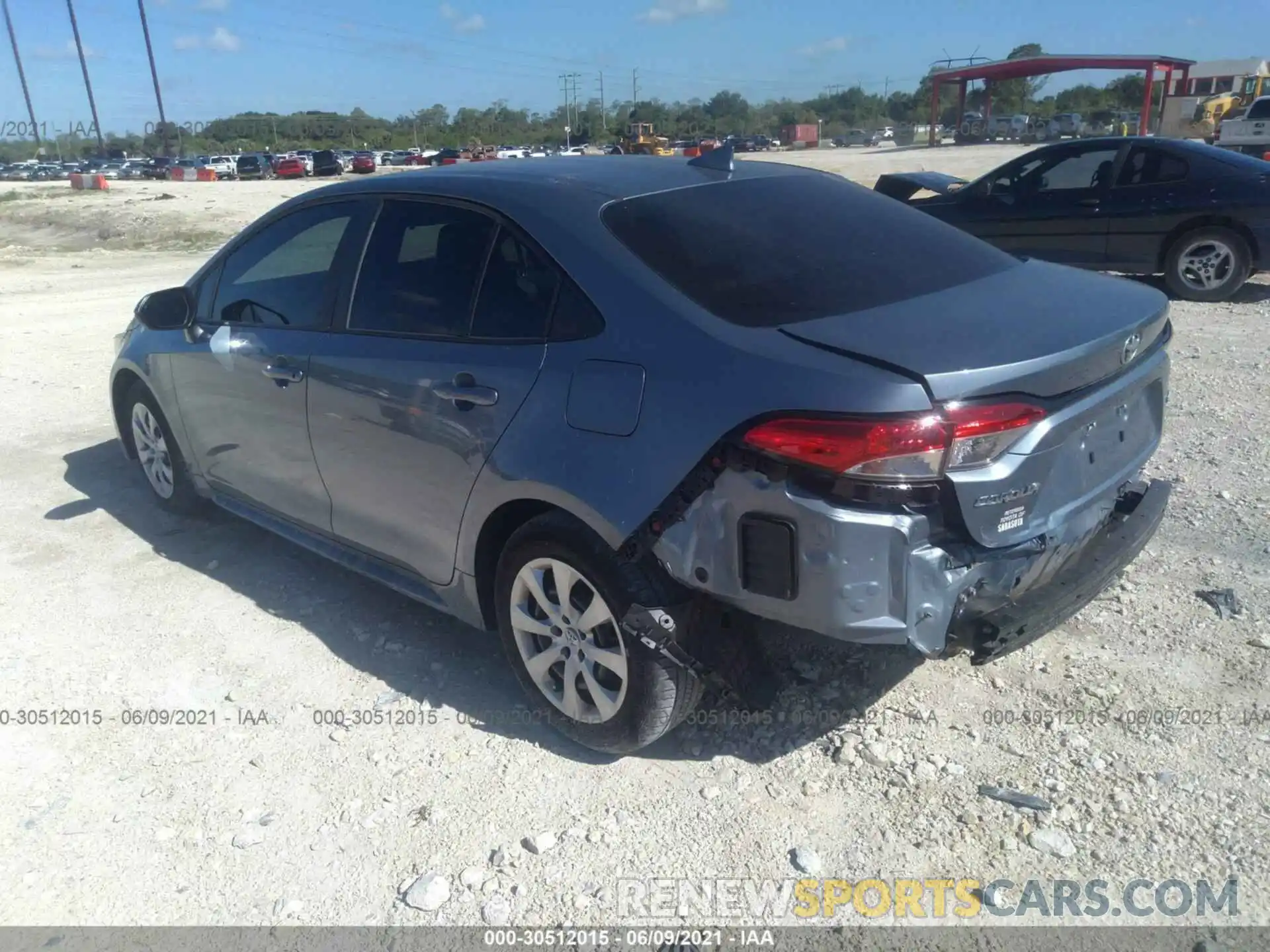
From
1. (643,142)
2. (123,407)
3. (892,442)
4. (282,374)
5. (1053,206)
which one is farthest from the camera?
(643,142)

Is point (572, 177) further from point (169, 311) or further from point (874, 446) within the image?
point (169, 311)

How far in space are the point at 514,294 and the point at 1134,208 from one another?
7.87 meters

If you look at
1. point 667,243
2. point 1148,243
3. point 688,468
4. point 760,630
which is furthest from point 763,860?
point 1148,243

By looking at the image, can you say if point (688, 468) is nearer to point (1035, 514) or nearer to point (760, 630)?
point (760, 630)

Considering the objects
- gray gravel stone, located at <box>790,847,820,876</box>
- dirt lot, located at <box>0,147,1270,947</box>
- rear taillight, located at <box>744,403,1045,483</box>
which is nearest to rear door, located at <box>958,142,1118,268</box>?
dirt lot, located at <box>0,147,1270,947</box>

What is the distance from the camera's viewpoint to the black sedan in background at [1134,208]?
8.70 meters

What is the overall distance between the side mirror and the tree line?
77792mm

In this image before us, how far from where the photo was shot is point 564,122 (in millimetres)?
112688

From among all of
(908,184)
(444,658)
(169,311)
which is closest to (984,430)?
(444,658)

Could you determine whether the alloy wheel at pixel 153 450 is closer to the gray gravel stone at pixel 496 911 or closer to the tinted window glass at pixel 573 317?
the tinted window glass at pixel 573 317

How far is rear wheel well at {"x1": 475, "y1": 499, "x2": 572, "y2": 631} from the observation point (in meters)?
3.14

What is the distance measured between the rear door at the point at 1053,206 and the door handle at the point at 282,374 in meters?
7.70

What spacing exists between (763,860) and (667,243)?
178 cm

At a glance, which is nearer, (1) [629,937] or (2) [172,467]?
(1) [629,937]
